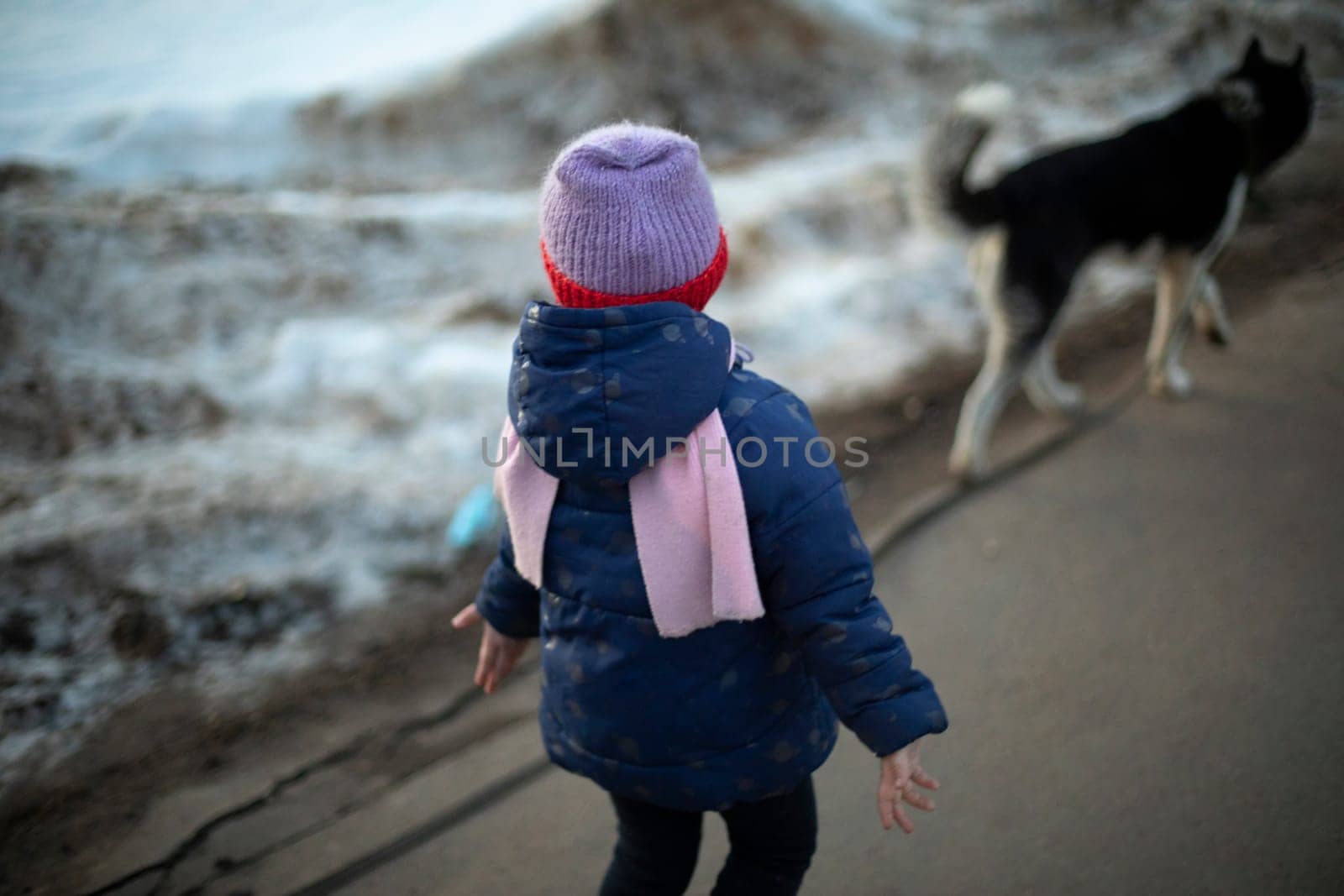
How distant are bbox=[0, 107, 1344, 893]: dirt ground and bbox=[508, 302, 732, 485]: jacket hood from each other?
161cm

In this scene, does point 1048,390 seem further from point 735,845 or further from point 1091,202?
point 735,845

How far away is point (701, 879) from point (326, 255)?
12.4 ft

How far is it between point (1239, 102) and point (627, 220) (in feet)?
9.91

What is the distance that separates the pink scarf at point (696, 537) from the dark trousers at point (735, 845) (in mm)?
378

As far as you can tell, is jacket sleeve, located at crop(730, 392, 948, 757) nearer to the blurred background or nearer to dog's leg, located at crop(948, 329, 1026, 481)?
the blurred background

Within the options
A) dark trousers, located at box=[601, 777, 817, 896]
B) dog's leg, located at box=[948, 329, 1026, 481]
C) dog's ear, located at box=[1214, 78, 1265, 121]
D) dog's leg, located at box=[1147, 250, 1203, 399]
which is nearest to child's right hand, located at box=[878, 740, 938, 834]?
dark trousers, located at box=[601, 777, 817, 896]

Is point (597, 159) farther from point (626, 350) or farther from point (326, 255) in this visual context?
point (326, 255)

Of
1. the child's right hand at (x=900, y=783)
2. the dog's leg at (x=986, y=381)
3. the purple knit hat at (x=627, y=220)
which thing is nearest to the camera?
the purple knit hat at (x=627, y=220)

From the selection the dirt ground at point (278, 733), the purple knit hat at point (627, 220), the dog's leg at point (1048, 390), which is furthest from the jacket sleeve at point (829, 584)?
the dog's leg at point (1048, 390)

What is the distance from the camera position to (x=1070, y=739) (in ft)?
7.61

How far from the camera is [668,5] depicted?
6.51 metres

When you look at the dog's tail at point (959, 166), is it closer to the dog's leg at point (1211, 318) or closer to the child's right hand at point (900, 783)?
the dog's leg at point (1211, 318)

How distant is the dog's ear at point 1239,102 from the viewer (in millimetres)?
3312

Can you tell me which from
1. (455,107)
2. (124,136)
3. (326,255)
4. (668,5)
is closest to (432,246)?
(326,255)
